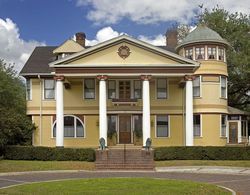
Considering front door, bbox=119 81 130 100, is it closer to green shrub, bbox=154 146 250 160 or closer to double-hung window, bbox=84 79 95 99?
double-hung window, bbox=84 79 95 99

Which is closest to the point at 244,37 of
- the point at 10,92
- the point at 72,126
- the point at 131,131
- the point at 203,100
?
the point at 203,100

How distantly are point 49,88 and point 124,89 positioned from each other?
22.3 ft

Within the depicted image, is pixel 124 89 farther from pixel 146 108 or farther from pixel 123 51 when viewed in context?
pixel 146 108

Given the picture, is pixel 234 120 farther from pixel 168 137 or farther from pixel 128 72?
pixel 128 72

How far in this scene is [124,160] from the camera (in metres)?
32.9

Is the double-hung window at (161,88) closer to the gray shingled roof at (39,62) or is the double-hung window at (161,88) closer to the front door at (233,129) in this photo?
the gray shingled roof at (39,62)

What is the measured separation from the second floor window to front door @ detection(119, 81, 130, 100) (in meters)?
6.09

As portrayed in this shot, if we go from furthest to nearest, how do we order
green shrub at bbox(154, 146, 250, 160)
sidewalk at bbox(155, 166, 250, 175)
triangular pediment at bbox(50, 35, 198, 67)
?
triangular pediment at bbox(50, 35, 198, 67)
green shrub at bbox(154, 146, 250, 160)
sidewalk at bbox(155, 166, 250, 175)

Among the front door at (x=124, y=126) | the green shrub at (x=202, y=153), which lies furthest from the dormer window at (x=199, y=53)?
the green shrub at (x=202, y=153)

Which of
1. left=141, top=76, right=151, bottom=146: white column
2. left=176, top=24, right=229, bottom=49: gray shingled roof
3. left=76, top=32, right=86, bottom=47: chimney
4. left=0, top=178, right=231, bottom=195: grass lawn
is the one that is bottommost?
left=0, top=178, right=231, bottom=195: grass lawn

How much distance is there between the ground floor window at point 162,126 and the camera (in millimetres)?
41656

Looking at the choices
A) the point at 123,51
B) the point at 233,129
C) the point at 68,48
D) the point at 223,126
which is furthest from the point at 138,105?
the point at 233,129

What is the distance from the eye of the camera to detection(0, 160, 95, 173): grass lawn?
2984 centimetres

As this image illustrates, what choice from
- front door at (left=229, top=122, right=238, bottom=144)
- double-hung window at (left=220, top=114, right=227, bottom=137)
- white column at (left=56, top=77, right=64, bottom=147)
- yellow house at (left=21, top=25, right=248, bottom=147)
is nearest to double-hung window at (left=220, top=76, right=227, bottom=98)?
yellow house at (left=21, top=25, right=248, bottom=147)
